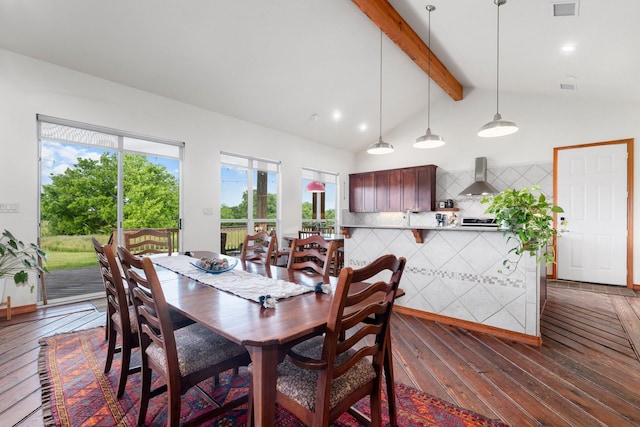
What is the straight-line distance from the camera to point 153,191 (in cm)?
445

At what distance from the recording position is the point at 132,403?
1751 mm

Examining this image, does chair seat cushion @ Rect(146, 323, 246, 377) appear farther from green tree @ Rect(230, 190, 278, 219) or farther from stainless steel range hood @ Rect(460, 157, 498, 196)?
stainless steel range hood @ Rect(460, 157, 498, 196)

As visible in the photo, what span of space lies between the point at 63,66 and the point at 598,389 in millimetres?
5833

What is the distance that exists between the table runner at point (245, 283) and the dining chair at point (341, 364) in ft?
0.99

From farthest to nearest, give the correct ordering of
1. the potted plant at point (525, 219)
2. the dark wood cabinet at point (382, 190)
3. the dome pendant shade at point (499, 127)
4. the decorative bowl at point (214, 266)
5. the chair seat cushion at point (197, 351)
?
the dark wood cabinet at point (382, 190)
the dome pendant shade at point (499, 127)
the potted plant at point (525, 219)
the decorative bowl at point (214, 266)
the chair seat cushion at point (197, 351)

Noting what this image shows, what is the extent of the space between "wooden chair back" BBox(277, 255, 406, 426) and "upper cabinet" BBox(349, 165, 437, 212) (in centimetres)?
513

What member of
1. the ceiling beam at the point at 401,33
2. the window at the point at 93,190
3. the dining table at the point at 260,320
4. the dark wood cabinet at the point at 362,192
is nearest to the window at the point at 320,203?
the dark wood cabinet at the point at 362,192

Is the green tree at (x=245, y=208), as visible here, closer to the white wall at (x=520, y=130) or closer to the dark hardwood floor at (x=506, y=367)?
the dark hardwood floor at (x=506, y=367)

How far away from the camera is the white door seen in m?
4.58

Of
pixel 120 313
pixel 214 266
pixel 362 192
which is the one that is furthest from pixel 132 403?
pixel 362 192

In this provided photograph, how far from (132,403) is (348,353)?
4.46 feet

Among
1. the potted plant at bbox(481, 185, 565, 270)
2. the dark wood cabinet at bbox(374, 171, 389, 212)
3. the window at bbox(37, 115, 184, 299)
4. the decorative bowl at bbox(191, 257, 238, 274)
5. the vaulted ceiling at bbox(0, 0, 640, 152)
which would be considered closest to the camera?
the decorative bowl at bbox(191, 257, 238, 274)

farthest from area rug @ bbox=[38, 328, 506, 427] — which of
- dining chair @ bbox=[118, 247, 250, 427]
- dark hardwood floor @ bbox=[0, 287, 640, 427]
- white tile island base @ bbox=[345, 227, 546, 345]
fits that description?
white tile island base @ bbox=[345, 227, 546, 345]

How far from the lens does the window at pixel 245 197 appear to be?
5254 millimetres
